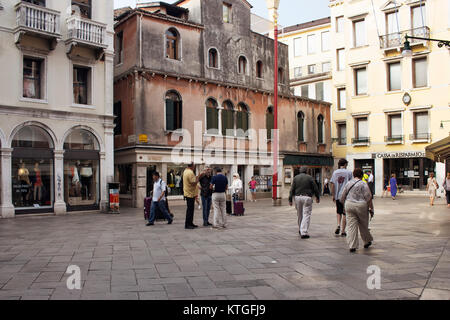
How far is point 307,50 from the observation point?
49.8 metres

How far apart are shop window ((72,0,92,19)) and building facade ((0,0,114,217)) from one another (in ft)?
0.15

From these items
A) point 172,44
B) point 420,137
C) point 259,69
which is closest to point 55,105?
point 172,44

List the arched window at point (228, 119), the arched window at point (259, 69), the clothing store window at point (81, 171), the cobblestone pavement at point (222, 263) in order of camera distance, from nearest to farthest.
→ the cobblestone pavement at point (222, 263), the clothing store window at point (81, 171), the arched window at point (228, 119), the arched window at point (259, 69)

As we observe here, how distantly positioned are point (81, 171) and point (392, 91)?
2380 centimetres

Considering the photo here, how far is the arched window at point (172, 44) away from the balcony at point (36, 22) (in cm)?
731

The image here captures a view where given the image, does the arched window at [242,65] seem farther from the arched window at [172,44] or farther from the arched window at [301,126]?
the arched window at [301,126]

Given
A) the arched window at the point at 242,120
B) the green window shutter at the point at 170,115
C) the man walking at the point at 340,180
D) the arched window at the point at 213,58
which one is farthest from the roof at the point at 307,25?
the man walking at the point at 340,180

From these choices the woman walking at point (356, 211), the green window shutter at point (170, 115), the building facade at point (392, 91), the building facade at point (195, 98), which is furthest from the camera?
the building facade at point (392, 91)

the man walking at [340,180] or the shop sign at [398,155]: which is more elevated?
the shop sign at [398,155]

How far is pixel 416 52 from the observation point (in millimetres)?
31578

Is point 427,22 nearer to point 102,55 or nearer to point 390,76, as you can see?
point 390,76

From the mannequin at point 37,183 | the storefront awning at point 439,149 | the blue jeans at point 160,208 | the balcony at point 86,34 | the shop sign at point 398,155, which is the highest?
the balcony at point 86,34

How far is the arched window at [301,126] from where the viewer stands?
32.6 m
